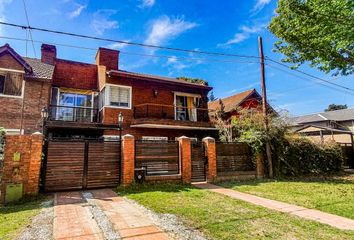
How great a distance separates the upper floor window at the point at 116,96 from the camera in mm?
16266

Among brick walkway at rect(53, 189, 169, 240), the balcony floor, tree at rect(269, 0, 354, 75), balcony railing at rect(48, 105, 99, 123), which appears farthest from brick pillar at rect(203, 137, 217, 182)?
balcony railing at rect(48, 105, 99, 123)

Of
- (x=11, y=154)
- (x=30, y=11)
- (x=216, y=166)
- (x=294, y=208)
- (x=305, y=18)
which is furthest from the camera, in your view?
(x=305, y=18)

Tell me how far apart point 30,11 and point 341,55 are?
16.0m

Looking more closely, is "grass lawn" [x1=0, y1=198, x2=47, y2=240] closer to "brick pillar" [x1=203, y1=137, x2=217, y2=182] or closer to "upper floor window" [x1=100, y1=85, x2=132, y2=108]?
"brick pillar" [x1=203, y1=137, x2=217, y2=182]

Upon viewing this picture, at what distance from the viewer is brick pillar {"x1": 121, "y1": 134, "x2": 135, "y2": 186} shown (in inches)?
384

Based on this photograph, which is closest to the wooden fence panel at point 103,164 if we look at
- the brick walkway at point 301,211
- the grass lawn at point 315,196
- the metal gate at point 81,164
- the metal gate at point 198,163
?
the metal gate at point 81,164

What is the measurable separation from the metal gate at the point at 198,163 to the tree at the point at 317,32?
29.5ft

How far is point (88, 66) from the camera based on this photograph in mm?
19547

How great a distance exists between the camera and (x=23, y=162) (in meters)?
7.94

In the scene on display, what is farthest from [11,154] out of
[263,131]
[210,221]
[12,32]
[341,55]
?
[341,55]

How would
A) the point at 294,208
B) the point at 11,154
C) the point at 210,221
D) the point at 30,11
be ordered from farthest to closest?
1. the point at 30,11
2. the point at 11,154
3. the point at 294,208
4. the point at 210,221

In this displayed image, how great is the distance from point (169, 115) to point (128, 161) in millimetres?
8723

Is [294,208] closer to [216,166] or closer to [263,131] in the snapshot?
[216,166]

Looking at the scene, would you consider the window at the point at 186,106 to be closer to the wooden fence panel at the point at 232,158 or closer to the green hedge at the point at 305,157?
the wooden fence panel at the point at 232,158
